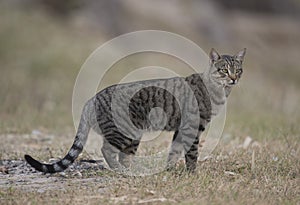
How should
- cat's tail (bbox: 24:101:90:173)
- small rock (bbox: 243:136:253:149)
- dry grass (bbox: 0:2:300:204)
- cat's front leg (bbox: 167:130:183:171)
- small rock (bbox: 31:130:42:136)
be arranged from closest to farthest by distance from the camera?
dry grass (bbox: 0:2:300:204), cat's tail (bbox: 24:101:90:173), cat's front leg (bbox: 167:130:183:171), small rock (bbox: 243:136:253:149), small rock (bbox: 31:130:42:136)

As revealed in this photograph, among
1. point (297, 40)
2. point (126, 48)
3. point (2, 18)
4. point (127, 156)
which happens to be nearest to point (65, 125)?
point (127, 156)

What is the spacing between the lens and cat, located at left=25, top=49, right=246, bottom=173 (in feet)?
23.4

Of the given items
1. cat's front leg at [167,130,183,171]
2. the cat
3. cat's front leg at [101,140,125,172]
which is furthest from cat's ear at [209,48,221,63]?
cat's front leg at [101,140,125,172]

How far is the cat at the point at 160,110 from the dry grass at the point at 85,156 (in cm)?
47

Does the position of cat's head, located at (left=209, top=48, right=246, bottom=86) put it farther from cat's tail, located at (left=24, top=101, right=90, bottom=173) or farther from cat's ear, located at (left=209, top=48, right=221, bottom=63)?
cat's tail, located at (left=24, top=101, right=90, bottom=173)

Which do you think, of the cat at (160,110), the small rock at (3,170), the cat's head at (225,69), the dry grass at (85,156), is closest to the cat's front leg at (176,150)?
the cat at (160,110)

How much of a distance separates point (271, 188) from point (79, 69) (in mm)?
10583

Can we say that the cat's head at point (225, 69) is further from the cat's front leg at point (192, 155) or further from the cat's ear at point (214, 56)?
the cat's front leg at point (192, 155)

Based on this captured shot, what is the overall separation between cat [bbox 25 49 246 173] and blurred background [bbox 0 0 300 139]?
2.57 metres

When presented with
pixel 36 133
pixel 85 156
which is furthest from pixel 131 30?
pixel 85 156

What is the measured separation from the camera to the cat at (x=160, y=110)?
23.4 feet

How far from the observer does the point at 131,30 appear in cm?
2628

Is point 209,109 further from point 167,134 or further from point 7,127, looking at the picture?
point 7,127

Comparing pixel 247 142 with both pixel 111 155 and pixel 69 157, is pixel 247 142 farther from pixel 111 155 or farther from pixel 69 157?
pixel 69 157
